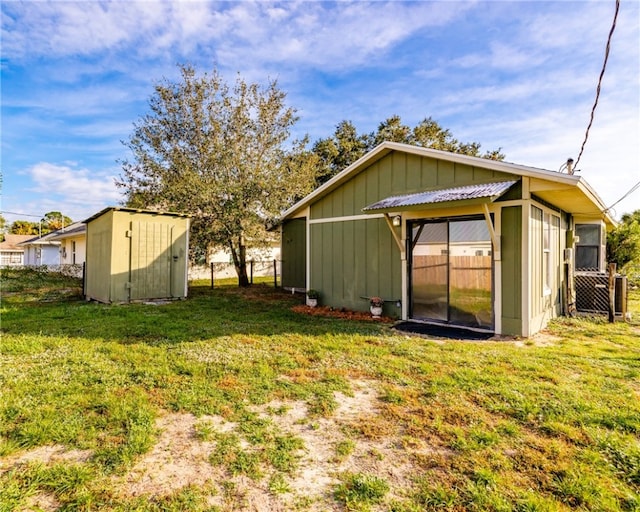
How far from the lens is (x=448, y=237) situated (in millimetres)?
6359

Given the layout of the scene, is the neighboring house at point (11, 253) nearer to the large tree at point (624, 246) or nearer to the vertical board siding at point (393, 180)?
the vertical board siding at point (393, 180)

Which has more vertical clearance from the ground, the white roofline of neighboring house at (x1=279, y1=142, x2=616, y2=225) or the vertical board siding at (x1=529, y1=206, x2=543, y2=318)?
the white roofline of neighboring house at (x1=279, y1=142, x2=616, y2=225)

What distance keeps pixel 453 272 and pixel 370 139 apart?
598 inches

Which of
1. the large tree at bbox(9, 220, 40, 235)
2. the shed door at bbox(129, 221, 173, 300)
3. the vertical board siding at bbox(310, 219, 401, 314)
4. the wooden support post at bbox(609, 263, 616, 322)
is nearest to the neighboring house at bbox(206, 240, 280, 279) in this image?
the shed door at bbox(129, 221, 173, 300)

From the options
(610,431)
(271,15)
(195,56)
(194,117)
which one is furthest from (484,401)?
(195,56)

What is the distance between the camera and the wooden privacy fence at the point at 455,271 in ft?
19.7

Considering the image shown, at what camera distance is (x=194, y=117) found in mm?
11906

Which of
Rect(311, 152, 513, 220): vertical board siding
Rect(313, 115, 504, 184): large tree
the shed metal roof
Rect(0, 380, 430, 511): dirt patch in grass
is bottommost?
Rect(0, 380, 430, 511): dirt patch in grass

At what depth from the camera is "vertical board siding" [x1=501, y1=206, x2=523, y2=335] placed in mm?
5543

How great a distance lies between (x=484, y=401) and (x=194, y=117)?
40.9 ft

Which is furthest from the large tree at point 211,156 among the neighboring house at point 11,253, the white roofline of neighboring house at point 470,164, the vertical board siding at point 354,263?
the neighboring house at point 11,253

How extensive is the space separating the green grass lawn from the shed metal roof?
91.3 inches

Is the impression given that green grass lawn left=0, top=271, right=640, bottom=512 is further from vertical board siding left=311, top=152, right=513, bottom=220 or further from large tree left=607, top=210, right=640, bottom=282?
large tree left=607, top=210, right=640, bottom=282

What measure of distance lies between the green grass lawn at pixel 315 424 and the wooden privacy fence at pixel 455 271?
131 cm
